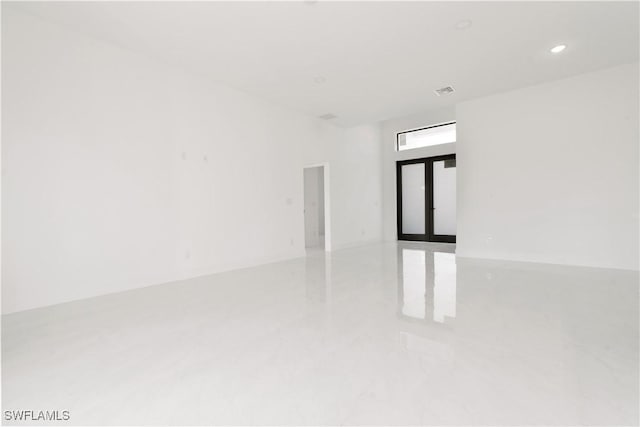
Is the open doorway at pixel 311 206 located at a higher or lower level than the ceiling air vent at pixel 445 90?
lower

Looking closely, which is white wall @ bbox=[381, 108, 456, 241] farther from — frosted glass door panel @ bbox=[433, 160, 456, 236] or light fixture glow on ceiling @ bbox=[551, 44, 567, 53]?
light fixture glow on ceiling @ bbox=[551, 44, 567, 53]

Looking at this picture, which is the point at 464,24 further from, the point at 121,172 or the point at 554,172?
the point at 121,172

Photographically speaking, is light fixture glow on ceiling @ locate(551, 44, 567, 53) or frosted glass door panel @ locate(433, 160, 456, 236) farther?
frosted glass door panel @ locate(433, 160, 456, 236)

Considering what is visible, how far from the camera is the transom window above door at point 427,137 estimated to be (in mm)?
7875

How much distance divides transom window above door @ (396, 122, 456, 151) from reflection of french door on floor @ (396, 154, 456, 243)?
0.41 metres

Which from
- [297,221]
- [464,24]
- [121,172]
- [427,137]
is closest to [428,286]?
[464,24]

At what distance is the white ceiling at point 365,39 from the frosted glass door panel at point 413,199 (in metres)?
3.44

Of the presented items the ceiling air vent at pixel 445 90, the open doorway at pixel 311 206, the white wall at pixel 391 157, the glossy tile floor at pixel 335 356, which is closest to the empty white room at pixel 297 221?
the glossy tile floor at pixel 335 356

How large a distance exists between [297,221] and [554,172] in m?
4.66

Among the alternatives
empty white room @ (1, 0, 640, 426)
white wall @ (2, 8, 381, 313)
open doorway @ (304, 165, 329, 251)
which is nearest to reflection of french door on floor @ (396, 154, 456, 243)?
empty white room @ (1, 0, 640, 426)

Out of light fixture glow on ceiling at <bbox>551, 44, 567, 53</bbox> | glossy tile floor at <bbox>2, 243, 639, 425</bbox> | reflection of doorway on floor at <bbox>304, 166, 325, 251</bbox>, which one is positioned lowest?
glossy tile floor at <bbox>2, 243, 639, 425</bbox>

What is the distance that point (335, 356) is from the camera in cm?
202

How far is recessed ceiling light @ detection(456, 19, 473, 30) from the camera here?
3.37 m

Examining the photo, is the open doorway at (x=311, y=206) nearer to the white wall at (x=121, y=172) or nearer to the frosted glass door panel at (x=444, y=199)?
the white wall at (x=121, y=172)
